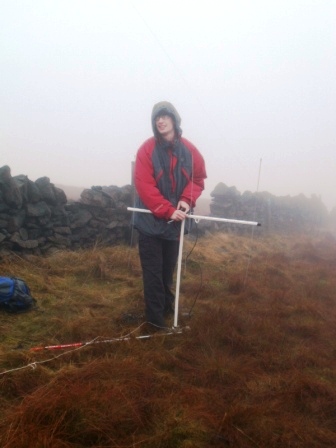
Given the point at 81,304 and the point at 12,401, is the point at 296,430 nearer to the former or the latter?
the point at 12,401

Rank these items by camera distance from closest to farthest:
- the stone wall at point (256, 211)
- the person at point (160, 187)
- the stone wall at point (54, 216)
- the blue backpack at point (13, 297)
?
the person at point (160, 187)
the blue backpack at point (13, 297)
the stone wall at point (54, 216)
the stone wall at point (256, 211)

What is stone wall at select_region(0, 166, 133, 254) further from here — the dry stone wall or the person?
the person

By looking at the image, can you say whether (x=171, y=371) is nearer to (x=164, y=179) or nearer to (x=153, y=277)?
(x=153, y=277)

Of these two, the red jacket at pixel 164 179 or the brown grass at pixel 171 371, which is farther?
the red jacket at pixel 164 179

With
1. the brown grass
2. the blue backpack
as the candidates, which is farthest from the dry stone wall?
the blue backpack

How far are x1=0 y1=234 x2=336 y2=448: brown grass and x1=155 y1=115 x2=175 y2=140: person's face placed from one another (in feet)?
8.16

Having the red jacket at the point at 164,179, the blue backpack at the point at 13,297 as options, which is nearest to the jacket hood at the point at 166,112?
the red jacket at the point at 164,179

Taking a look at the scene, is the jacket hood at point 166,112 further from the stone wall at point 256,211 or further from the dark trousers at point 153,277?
the stone wall at point 256,211

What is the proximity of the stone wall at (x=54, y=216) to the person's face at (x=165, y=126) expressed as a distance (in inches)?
161

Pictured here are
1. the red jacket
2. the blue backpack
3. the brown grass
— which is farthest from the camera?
the blue backpack

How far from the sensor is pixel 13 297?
4719 millimetres

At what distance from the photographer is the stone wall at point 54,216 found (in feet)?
23.2

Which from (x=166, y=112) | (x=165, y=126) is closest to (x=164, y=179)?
(x=165, y=126)

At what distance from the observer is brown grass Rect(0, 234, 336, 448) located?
2.32 m
